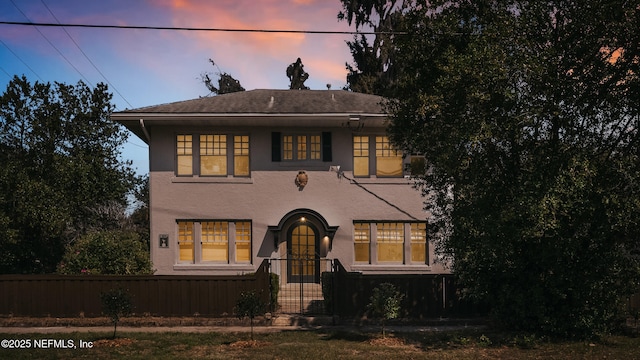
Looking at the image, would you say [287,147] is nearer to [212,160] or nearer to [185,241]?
[212,160]

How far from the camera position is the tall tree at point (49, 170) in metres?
19.4

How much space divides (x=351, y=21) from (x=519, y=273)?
27.2 m

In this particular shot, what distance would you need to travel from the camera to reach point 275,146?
19.7m

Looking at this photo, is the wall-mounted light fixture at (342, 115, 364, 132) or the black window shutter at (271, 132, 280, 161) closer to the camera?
the wall-mounted light fixture at (342, 115, 364, 132)

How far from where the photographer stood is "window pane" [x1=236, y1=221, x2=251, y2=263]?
19.7 m

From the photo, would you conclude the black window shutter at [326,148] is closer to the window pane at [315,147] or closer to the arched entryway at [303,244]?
the window pane at [315,147]

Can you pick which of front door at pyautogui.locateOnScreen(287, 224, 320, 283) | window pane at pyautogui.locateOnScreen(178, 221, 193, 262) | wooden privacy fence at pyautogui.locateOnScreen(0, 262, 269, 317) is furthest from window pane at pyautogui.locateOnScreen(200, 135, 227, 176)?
wooden privacy fence at pyautogui.locateOnScreen(0, 262, 269, 317)

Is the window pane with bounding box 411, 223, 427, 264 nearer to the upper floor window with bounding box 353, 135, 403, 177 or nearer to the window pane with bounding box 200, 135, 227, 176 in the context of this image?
the upper floor window with bounding box 353, 135, 403, 177

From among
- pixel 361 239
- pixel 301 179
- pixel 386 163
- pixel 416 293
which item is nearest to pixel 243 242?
pixel 301 179

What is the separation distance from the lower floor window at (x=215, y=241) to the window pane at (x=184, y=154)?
194 centimetres

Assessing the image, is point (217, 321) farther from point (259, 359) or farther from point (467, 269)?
point (467, 269)

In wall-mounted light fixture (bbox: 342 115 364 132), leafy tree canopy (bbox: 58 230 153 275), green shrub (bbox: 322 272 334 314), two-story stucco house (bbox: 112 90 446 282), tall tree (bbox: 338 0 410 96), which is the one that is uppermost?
tall tree (bbox: 338 0 410 96)

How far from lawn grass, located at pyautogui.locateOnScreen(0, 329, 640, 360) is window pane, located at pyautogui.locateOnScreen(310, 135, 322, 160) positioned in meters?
Answer: 7.94

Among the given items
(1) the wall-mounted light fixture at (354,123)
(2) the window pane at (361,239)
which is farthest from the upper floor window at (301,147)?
(2) the window pane at (361,239)
